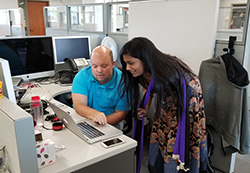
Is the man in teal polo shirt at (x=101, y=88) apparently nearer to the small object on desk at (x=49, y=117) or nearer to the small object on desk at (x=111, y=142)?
the small object on desk at (x=49, y=117)

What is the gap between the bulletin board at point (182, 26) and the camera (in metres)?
2.06

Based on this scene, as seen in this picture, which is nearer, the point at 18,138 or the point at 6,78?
the point at 18,138

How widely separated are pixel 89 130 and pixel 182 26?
1.46 metres

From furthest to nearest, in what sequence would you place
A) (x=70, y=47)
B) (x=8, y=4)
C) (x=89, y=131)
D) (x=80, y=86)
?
1. (x=8, y=4)
2. (x=70, y=47)
3. (x=80, y=86)
4. (x=89, y=131)

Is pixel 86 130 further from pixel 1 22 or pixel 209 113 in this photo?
pixel 1 22

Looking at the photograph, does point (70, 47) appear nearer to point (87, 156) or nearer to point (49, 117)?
point (49, 117)

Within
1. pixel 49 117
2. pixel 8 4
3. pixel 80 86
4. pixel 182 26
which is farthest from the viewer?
pixel 8 4

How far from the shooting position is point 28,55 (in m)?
2.41

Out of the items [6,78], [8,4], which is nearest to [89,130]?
[6,78]

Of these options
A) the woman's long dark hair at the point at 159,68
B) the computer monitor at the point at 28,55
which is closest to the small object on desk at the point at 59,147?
the woman's long dark hair at the point at 159,68

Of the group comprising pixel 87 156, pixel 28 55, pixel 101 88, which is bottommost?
pixel 87 156

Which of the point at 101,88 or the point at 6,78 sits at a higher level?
the point at 6,78

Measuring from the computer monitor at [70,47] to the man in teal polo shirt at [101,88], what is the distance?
39.6 inches

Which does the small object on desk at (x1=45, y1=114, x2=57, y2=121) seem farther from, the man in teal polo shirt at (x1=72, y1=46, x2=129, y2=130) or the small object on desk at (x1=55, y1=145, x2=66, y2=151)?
the small object on desk at (x1=55, y1=145, x2=66, y2=151)
